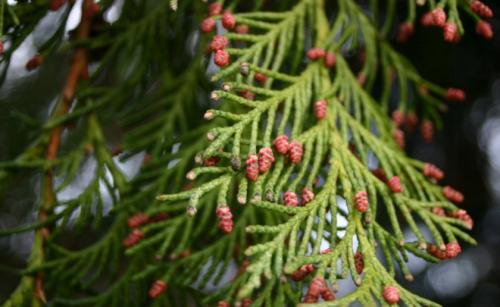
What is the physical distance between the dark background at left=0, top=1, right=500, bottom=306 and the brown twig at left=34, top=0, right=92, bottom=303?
2.87 feet

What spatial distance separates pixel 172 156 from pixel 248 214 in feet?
1.08

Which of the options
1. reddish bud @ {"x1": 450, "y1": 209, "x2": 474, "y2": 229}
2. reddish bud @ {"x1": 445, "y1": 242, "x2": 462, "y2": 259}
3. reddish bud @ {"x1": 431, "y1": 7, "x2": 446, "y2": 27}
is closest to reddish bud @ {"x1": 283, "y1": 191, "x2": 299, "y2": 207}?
reddish bud @ {"x1": 445, "y1": 242, "x2": 462, "y2": 259}

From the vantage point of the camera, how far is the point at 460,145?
12.8 feet

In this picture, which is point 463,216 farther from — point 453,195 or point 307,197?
point 307,197

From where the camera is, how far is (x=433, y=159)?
3.85m

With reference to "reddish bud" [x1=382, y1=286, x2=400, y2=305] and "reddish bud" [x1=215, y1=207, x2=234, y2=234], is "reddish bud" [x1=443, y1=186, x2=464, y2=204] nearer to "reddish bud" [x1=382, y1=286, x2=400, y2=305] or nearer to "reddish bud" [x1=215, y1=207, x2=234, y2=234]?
"reddish bud" [x1=382, y1=286, x2=400, y2=305]

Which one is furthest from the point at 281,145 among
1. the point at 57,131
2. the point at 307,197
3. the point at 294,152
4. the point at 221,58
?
the point at 57,131

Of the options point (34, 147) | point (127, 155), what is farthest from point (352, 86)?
point (34, 147)

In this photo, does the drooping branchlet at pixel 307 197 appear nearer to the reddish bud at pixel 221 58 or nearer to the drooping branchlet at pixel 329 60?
the reddish bud at pixel 221 58

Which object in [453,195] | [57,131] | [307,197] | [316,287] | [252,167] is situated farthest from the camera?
[57,131]

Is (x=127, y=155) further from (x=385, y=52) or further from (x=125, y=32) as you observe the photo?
(x=385, y=52)

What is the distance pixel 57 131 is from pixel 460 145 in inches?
95.2

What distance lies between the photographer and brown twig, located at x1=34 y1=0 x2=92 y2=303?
7.54ft

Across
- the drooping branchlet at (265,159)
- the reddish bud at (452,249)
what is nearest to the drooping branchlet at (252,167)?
the drooping branchlet at (265,159)
